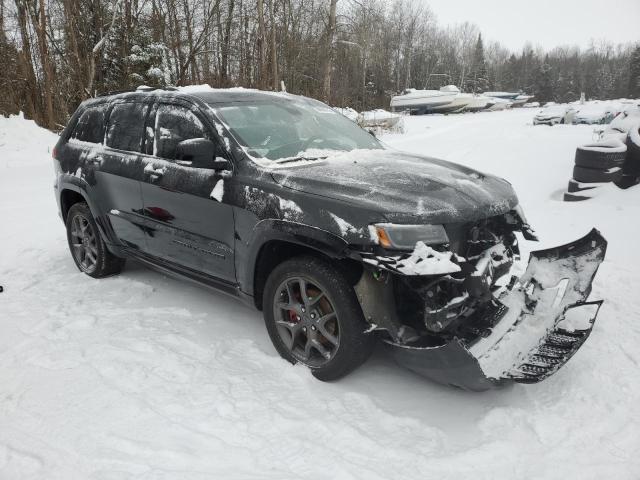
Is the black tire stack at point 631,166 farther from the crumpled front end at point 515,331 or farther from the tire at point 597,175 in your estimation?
the crumpled front end at point 515,331

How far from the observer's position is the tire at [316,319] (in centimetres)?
273

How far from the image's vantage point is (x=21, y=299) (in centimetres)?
423

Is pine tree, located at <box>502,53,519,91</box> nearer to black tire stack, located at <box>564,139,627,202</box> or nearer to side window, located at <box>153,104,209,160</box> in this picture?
black tire stack, located at <box>564,139,627,202</box>

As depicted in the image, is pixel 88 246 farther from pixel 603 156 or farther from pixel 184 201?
pixel 603 156

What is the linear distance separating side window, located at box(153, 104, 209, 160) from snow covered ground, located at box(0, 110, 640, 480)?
55.1 inches

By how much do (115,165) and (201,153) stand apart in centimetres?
147

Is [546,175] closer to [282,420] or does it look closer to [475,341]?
[475,341]

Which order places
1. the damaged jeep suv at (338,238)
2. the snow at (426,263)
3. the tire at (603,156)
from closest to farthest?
1. the snow at (426,263)
2. the damaged jeep suv at (338,238)
3. the tire at (603,156)

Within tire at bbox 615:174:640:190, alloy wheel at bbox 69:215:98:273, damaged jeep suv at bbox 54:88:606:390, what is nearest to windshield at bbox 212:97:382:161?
damaged jeep suv at bbox 54:88:606:390

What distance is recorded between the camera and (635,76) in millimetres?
65062

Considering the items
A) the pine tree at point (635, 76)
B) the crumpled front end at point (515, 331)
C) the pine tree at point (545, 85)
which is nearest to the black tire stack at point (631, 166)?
the crumpled front end at point (515, 331)

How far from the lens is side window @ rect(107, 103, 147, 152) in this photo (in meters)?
4.03

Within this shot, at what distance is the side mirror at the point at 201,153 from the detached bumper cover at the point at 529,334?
5.56 ft

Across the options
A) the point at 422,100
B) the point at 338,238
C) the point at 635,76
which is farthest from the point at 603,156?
the point at 635,76
